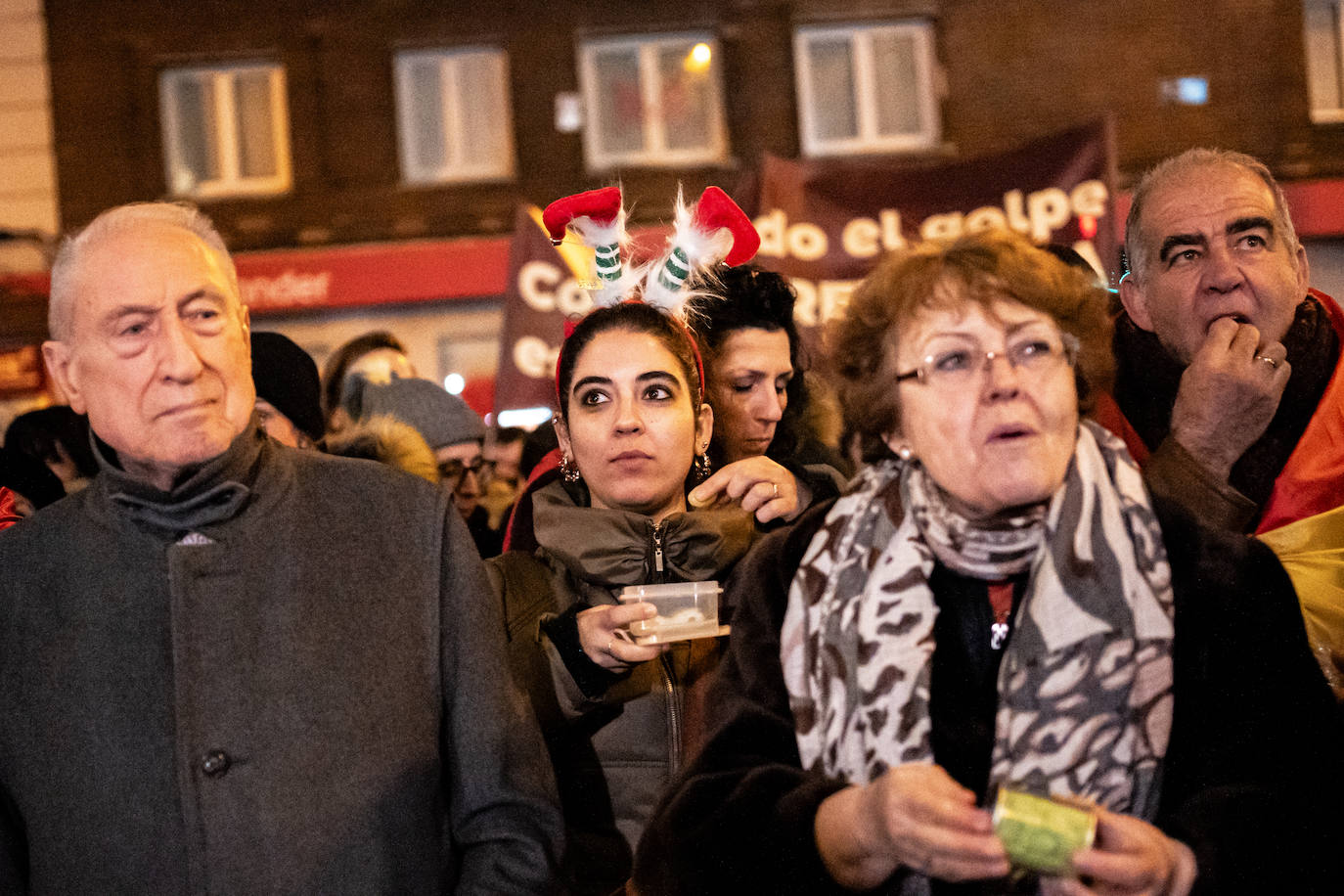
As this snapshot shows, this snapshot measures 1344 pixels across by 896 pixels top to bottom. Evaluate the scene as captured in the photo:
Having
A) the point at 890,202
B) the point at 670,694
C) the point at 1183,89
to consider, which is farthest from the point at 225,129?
the point at 670,694

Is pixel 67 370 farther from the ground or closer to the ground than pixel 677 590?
farther from the ground

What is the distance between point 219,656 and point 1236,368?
77.8 inches

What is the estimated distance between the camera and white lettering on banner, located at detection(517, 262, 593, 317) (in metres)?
7.02

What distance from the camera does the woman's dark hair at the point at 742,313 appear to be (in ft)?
10.7

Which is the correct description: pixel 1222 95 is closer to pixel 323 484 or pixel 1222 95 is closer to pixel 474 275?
pixel 474 275

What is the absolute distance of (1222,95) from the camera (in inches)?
481

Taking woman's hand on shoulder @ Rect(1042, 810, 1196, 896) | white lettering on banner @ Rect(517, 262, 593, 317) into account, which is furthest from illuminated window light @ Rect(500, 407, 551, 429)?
woman's hand on shoulder @ Rect(1042, 810, 1196, 896)

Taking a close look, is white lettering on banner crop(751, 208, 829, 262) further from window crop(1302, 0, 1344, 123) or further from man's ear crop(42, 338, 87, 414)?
window crop(1302, 0, 1344, 123)

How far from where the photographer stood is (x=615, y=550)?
2.63m

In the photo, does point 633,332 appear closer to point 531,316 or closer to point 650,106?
point 531,316

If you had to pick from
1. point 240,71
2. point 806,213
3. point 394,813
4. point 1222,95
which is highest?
point 240,71

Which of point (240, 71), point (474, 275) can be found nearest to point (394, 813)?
point (474, 275)

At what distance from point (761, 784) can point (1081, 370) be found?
0.81 meters

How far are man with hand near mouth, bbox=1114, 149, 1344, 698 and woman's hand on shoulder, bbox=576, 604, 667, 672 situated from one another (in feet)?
3.42
